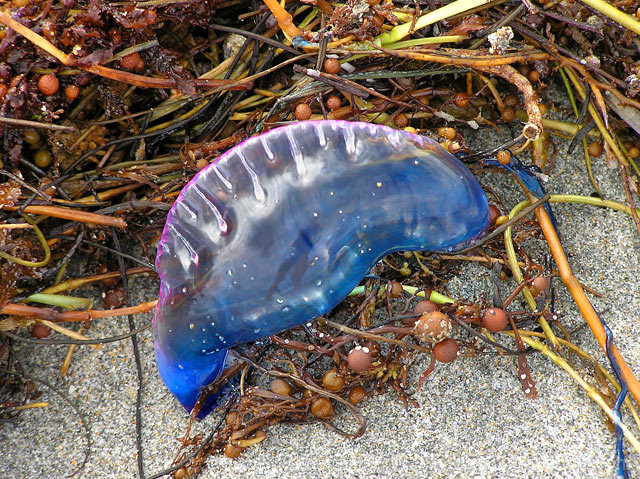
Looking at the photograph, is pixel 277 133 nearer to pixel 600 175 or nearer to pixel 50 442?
pixel 600 175

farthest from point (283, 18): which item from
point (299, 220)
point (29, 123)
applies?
point (29, 123)

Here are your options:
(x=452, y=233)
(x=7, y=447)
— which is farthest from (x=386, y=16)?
(x=7, y=447)

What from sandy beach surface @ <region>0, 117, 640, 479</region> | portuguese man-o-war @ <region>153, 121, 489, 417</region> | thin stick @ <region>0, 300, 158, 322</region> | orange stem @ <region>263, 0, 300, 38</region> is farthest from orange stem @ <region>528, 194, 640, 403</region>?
thin stick @ <region>0, 300, 158, 322</region>

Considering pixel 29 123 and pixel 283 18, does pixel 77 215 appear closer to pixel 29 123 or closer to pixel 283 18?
pixel 29 123

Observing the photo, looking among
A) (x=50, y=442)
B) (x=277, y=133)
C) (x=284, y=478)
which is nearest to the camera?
(x=277, y=133)

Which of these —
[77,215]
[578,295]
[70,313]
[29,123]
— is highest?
[29,123]

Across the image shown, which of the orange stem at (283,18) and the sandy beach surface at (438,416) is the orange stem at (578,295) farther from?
the orange stem at (283,18)

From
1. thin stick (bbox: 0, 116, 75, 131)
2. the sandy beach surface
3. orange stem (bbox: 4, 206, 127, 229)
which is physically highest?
thin stick (bbox: 0, 116, 75, 131)

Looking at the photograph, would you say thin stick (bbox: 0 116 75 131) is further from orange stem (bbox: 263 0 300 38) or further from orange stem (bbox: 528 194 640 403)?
orange stem (bbox: 528 194 640 403)
